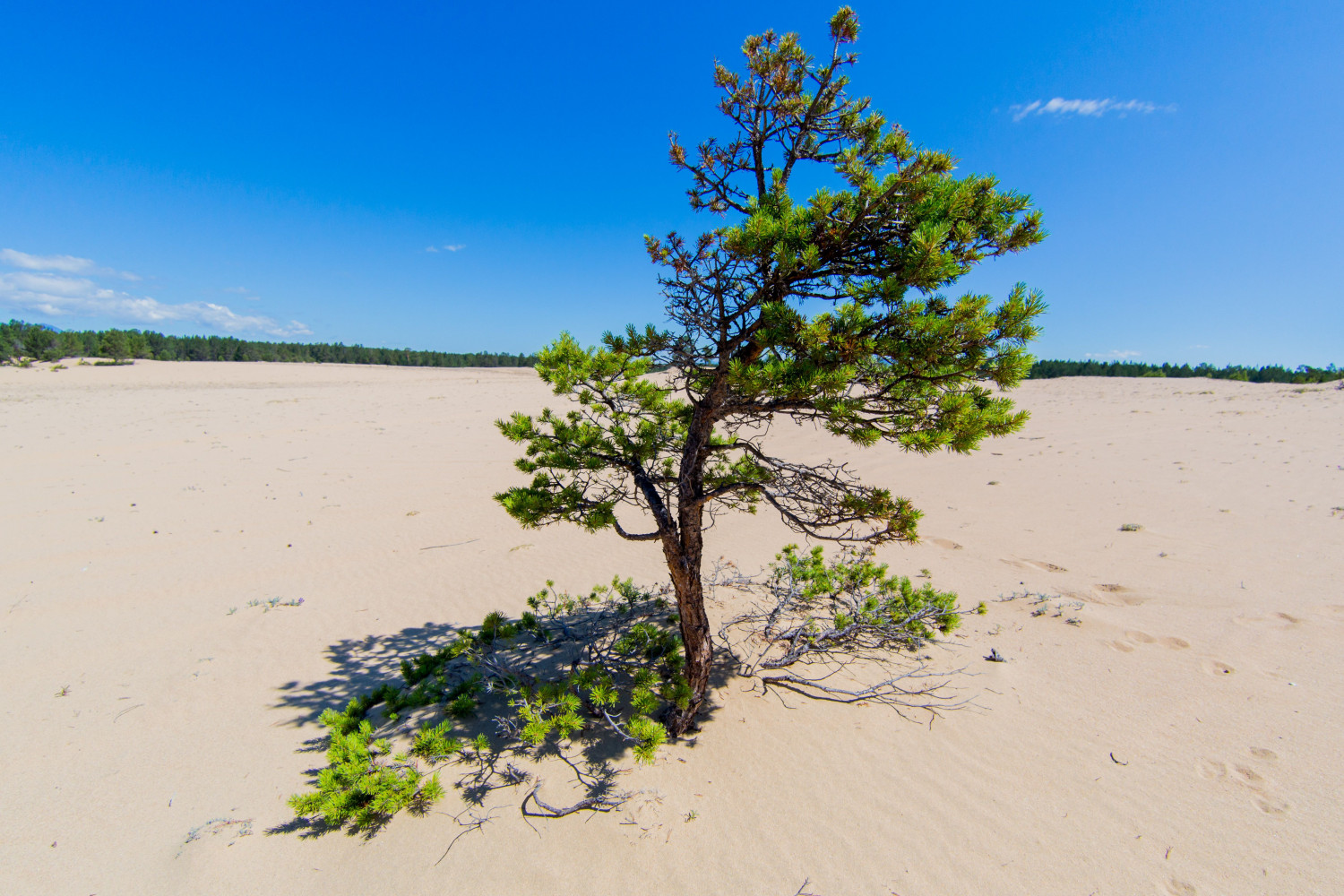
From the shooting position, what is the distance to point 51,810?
11.7ft

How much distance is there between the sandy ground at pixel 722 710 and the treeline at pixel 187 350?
20.6 m

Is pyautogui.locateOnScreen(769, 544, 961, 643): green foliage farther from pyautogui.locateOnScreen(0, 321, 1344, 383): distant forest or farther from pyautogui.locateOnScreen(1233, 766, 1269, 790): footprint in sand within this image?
pyautogui.locateOnScreen(0, 321, 1344, 383): distant forest

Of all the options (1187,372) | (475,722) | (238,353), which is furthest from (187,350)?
(1187,372)

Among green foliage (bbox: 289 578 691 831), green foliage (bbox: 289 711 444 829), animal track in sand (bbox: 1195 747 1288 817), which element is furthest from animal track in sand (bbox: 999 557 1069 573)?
green foliage (bbox: 289 711 444 829)

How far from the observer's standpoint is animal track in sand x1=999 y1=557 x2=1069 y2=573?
24.8 ft

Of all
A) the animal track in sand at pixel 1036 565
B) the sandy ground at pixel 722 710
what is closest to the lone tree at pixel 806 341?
the sandy ground at pixel 722 710

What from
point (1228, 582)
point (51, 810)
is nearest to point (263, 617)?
point (51, 810)

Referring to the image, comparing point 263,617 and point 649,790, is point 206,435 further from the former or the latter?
point 649,790

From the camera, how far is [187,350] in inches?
2156

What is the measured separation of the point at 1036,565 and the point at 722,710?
6041mm

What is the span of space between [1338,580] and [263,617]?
13.4m

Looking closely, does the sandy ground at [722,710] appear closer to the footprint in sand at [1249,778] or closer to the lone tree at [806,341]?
the footprint in sand at [1249,778]

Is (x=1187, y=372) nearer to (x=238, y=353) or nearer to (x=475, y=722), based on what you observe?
(x=475, y=722)

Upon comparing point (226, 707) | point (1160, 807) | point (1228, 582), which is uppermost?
point (1228, 582)
